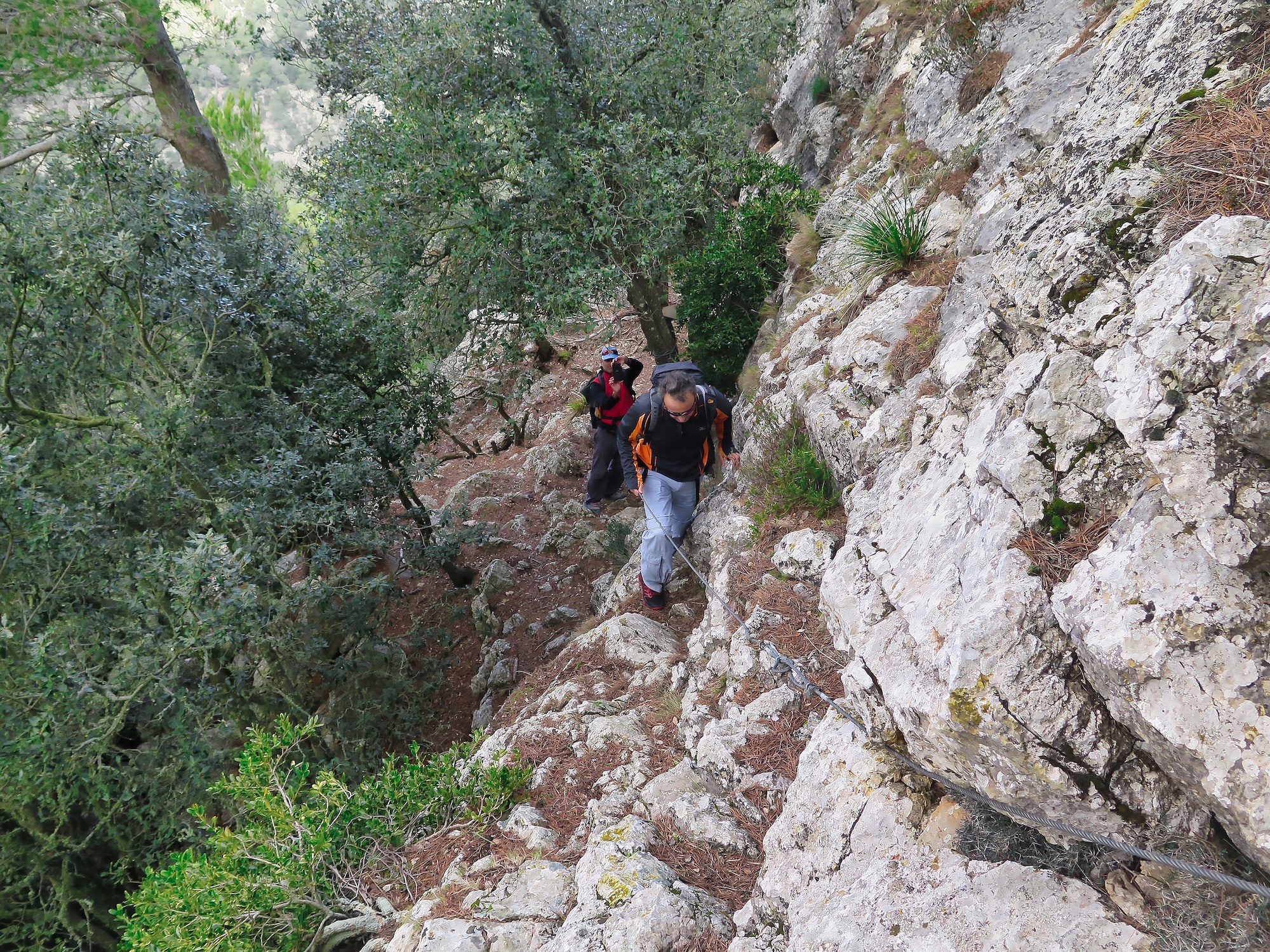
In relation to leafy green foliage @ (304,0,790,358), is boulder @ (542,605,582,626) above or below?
below

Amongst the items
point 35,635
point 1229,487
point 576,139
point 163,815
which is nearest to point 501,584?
point 163,815

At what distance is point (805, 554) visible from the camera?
572 centimetres

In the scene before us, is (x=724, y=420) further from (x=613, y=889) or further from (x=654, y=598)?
(x=613, y=889)

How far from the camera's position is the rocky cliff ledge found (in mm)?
2424

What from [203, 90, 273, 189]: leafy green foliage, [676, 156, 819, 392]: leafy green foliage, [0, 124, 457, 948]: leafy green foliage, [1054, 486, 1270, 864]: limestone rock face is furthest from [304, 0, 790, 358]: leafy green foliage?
[203, 90, 273, 189]: leafy green foliage

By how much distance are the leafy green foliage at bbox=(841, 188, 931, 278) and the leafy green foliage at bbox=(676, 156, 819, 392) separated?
5.88ft

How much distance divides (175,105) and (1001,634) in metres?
12.4

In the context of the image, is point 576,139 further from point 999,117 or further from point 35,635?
point 35,635

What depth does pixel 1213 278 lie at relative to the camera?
2684mm

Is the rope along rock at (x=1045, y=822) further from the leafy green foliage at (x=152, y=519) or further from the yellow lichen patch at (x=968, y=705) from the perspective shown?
the leafy green foliage at (x=152, y=519)

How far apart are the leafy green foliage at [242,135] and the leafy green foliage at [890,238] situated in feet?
62.1

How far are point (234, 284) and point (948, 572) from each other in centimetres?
792

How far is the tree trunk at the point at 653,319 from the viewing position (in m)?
10.5

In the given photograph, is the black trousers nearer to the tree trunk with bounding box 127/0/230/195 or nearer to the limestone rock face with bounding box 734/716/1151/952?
the tree trunk with bounding box 127/0/230/195
